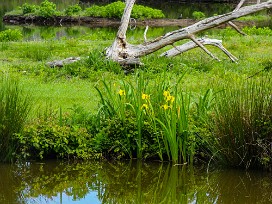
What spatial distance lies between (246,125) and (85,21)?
30264 mm

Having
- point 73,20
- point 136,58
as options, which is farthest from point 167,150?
point 73,20

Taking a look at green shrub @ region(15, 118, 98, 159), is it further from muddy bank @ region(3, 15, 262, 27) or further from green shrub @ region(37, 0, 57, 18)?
green shrub @ region(37, 0, 57, 18)

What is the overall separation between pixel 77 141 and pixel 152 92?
135cm

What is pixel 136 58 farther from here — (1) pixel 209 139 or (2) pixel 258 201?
(2) pixel 258 201

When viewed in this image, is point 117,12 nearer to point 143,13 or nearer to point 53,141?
point 143,13

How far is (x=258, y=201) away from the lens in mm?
7062

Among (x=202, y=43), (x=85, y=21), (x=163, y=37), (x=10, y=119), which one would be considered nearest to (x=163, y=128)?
(x=10, y=119)

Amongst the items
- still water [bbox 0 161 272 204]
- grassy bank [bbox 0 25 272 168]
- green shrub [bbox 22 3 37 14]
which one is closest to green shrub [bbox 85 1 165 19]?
green shrub [bbox 22 3 37 14]

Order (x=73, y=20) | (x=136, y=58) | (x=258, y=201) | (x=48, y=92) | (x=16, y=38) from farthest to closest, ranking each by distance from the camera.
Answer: (x=73, y=20) → (x=16, y=38) → (x=136, y=58) → (x=48, y=92) → (x=258, y=201)

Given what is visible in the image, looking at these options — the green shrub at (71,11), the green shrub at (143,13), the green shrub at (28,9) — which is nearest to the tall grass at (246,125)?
the green shrub at (143,13)

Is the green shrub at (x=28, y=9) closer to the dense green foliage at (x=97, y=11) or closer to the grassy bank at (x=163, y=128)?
the dense green foliage at (x=97, y=11)

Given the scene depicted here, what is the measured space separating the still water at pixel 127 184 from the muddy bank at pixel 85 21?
92.3 ft

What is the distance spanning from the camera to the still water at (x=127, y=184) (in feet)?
23.4

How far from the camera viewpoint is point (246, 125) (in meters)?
7.76
